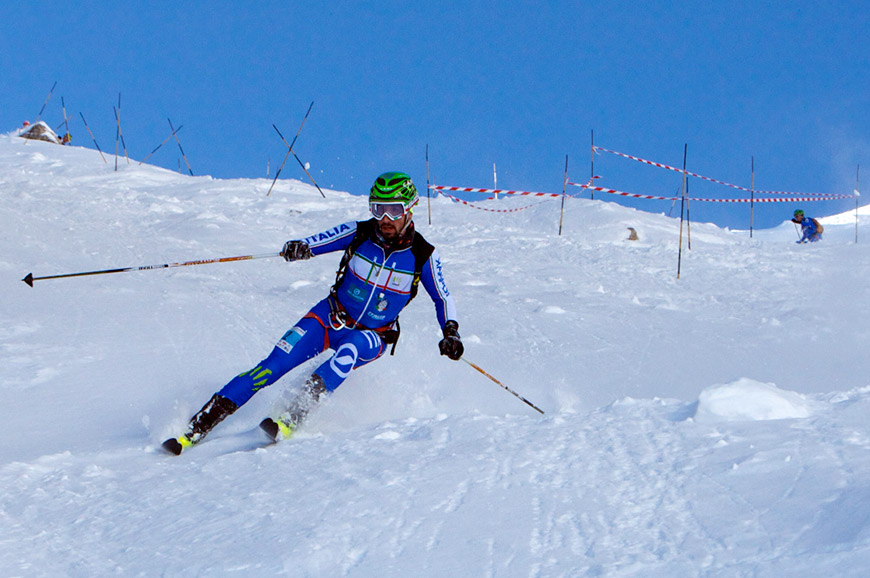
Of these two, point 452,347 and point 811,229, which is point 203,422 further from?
point 811,229

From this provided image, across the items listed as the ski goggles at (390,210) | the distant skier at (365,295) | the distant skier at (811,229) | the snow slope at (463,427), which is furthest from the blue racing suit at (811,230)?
the ski goggles at (390,210)

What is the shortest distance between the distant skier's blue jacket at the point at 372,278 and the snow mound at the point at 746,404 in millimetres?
1595

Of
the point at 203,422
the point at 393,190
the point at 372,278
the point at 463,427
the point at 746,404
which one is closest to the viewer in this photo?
the point at 746,404

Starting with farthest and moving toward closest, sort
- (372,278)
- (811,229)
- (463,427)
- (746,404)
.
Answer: (811,229) → (372,278) → (463,427) → (746,404)

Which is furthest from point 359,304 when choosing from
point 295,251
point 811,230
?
point 811,230

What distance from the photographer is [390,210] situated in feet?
13.7

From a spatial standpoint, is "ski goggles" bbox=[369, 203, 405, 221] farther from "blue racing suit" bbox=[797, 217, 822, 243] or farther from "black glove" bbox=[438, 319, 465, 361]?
"blue racing suit" bbox=[797, 217, 822, 243]

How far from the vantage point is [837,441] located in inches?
111

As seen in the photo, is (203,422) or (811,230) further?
(811,230)

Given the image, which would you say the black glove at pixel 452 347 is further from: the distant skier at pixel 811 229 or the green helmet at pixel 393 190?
the distant skier at pixel 811 229

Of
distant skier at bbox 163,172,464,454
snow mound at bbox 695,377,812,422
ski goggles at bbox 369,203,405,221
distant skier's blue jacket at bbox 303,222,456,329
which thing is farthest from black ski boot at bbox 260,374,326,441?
snow mound at bbox 695,377,812,422

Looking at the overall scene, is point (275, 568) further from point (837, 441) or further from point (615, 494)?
point (837, 441)

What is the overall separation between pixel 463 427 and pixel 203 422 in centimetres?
137

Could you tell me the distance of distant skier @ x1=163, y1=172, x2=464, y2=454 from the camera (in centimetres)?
406
